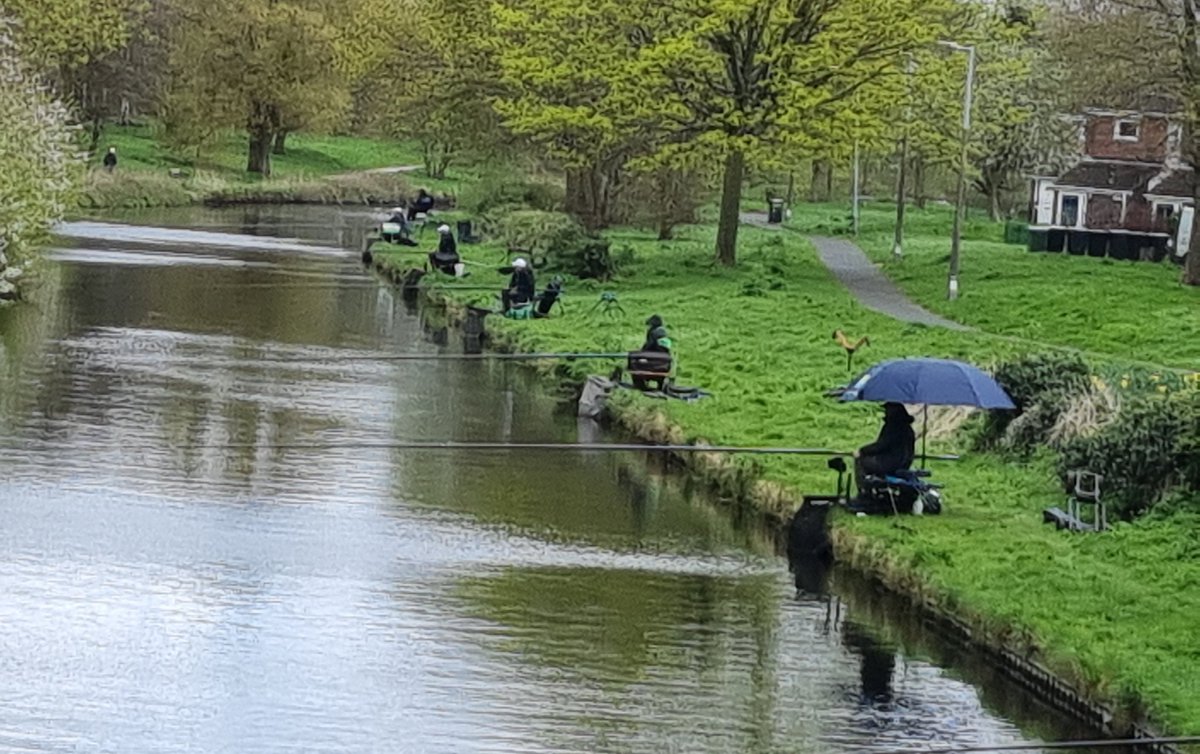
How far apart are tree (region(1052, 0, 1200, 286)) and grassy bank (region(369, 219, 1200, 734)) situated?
429 inches

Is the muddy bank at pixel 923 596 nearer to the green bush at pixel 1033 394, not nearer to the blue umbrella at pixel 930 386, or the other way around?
the blue umbrella at pixel 930 386

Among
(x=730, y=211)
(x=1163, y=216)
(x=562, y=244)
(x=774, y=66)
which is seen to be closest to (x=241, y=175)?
(x=1163, y=216)

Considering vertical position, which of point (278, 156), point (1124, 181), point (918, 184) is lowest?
point (1124, 181)

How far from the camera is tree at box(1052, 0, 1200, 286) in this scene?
50062 millimetres

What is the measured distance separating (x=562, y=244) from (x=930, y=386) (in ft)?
101

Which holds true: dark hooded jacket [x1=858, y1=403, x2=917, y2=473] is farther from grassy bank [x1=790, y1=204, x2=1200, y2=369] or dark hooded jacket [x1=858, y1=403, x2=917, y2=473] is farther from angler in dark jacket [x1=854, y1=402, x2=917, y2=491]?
grassy bank [x1=790, y1=204, x2=1200, y2=369]

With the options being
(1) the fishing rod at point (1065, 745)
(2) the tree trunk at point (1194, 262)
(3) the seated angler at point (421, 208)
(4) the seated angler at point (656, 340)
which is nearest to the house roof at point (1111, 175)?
(2) the tree trunk at point (1194, 262)

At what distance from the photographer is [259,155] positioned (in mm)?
99688

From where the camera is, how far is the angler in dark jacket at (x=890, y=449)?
2297 centimetres

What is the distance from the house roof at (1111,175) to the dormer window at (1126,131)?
2.94 feet

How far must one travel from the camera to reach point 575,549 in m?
22.9

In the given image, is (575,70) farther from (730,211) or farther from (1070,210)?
(1070,210)

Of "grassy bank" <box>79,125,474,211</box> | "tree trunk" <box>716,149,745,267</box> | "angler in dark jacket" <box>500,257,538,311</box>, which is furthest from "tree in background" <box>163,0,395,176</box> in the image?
"angler in dark jacket" <box>500,257,538,311</box>

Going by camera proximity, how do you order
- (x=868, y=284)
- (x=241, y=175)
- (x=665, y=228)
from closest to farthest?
1. (x=868, y=284)
2. (x=665, y=228)
3. (x=241, y=175)
